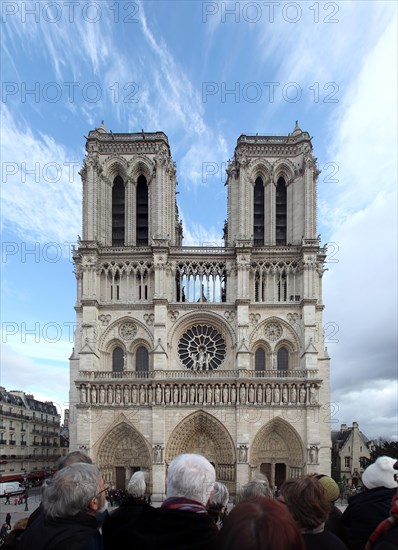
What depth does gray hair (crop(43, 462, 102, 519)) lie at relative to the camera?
3594 millimetres

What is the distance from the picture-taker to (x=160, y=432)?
3086 cm

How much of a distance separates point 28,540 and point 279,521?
71.1 inches

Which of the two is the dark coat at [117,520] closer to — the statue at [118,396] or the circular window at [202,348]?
the statue at [118,396]

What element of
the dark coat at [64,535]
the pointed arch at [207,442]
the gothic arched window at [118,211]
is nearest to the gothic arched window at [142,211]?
the gothic arched window at [118,211]

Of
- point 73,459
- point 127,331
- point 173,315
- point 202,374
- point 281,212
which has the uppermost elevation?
point 281,212

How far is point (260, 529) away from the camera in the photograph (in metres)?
2.51

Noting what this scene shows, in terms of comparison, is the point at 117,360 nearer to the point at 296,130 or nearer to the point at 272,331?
the point at 272,331

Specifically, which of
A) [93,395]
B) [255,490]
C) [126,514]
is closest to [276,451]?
[93,395]

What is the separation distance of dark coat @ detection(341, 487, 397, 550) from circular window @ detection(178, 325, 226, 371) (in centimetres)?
2893

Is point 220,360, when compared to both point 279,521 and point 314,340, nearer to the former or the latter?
point 314,340

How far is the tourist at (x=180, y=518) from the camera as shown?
10.4 feet

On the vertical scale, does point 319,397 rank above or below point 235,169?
below

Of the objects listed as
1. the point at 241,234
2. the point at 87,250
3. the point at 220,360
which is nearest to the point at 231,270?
the point at 241,234

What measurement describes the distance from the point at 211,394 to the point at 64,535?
2859 cm
